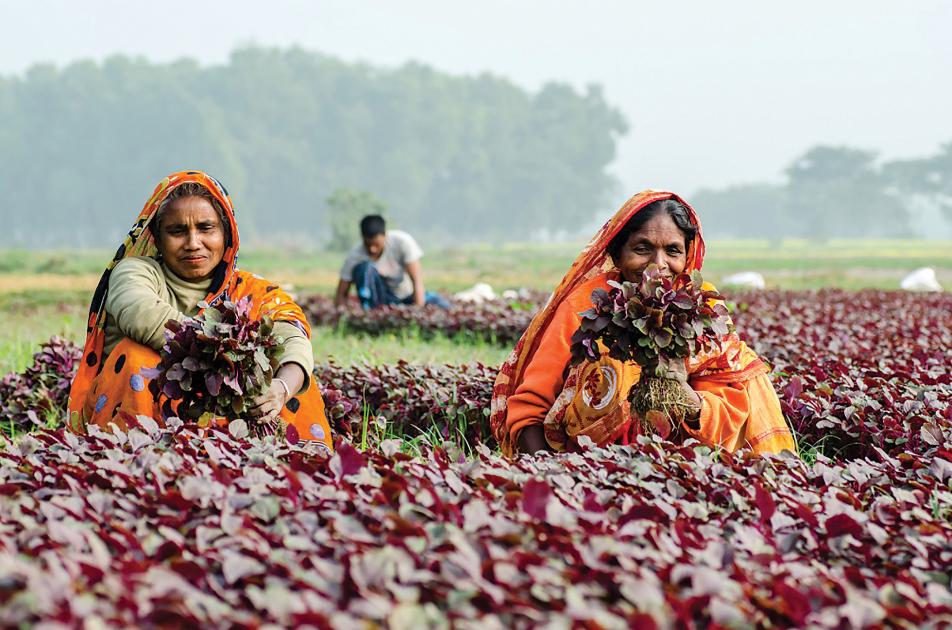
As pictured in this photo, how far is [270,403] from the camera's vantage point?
3133 mm

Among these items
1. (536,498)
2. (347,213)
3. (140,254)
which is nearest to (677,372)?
(536,498)

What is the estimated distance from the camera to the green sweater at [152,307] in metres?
3.40

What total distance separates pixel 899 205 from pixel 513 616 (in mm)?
92234

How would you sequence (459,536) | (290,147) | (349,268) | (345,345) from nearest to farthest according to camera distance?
(459,536) < (345,345) < (349,268) < (290,147)

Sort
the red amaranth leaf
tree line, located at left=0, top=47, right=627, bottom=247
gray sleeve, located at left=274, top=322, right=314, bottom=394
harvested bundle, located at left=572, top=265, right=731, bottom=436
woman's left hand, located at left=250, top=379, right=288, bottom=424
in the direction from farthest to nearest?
tree line, located at left=0, top=47, right=627, bottom=247 < gray sleeve, located at left=274, top=322, right=314, bottom=394 < woman's left hand, located at left=250, top=379, right=288, bottom=424 < harvested bundle, located at left=572, top=265, right=731, bottom=436 < the red amaranth leaf

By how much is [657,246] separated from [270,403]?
4.46 ft

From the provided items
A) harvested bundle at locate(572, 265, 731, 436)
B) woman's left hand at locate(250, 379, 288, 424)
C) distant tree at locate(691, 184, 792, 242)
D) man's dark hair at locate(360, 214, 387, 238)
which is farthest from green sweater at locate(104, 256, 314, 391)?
distant tree at locate(691, 184, 792, 242)

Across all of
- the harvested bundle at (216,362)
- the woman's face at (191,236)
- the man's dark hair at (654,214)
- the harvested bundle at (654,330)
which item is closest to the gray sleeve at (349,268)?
the woman's face at (191,236)

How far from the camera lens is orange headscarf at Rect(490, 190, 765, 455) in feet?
10.8

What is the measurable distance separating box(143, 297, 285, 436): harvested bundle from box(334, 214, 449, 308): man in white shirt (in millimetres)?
5825

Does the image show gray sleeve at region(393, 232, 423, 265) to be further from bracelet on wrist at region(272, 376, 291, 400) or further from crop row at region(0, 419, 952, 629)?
crop row at region(0, 419, 952, 629)

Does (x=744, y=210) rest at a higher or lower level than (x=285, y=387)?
higher

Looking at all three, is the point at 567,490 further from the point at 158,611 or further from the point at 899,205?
the point at 899,205

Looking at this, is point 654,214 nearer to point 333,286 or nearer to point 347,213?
point 333,286
